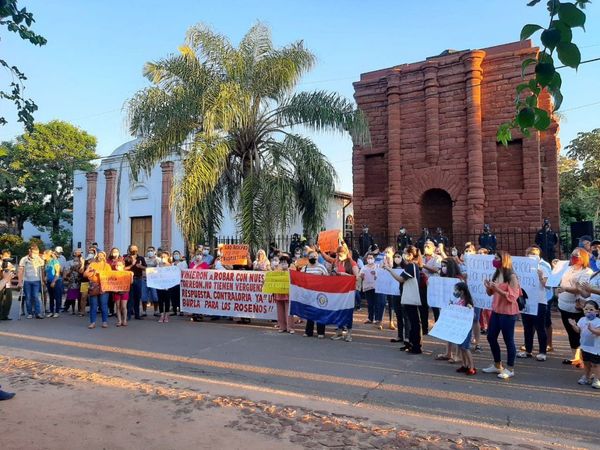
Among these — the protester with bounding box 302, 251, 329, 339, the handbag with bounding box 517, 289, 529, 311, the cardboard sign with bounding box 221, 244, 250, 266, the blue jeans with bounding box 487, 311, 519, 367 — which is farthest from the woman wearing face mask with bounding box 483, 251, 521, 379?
the cardboard sign with bounding box 221, 244, 250, 266

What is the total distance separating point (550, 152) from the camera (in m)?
16.2

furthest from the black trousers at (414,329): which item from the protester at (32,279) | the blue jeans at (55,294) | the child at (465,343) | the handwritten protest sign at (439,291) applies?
the blue jeans at (55,294)

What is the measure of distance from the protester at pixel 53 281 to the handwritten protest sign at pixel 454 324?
403 inches

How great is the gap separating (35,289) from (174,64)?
23.1ft

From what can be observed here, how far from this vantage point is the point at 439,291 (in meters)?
8.13

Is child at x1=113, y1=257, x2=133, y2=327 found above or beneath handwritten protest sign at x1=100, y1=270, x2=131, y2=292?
beneath

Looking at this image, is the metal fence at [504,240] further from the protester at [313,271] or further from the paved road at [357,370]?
the paved road at [357,370]

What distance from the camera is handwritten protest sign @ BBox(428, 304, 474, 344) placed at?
643 cm

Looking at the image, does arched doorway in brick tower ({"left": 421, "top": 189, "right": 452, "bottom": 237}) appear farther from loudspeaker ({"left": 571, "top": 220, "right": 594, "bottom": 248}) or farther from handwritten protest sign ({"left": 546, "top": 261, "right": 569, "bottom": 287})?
handwritten protest sign ({"left": 546, "top": 261, "right": 569, "bottom": 287})

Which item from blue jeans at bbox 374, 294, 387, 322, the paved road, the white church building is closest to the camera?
the paved road

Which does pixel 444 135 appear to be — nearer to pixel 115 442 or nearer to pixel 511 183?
pixel 511 183

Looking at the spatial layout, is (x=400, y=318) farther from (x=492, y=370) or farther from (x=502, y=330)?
(x=502, y=330)

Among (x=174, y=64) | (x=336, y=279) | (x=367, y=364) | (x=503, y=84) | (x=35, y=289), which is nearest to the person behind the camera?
(x=367, y=364)

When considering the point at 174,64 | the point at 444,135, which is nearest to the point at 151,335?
the point at 174,64
